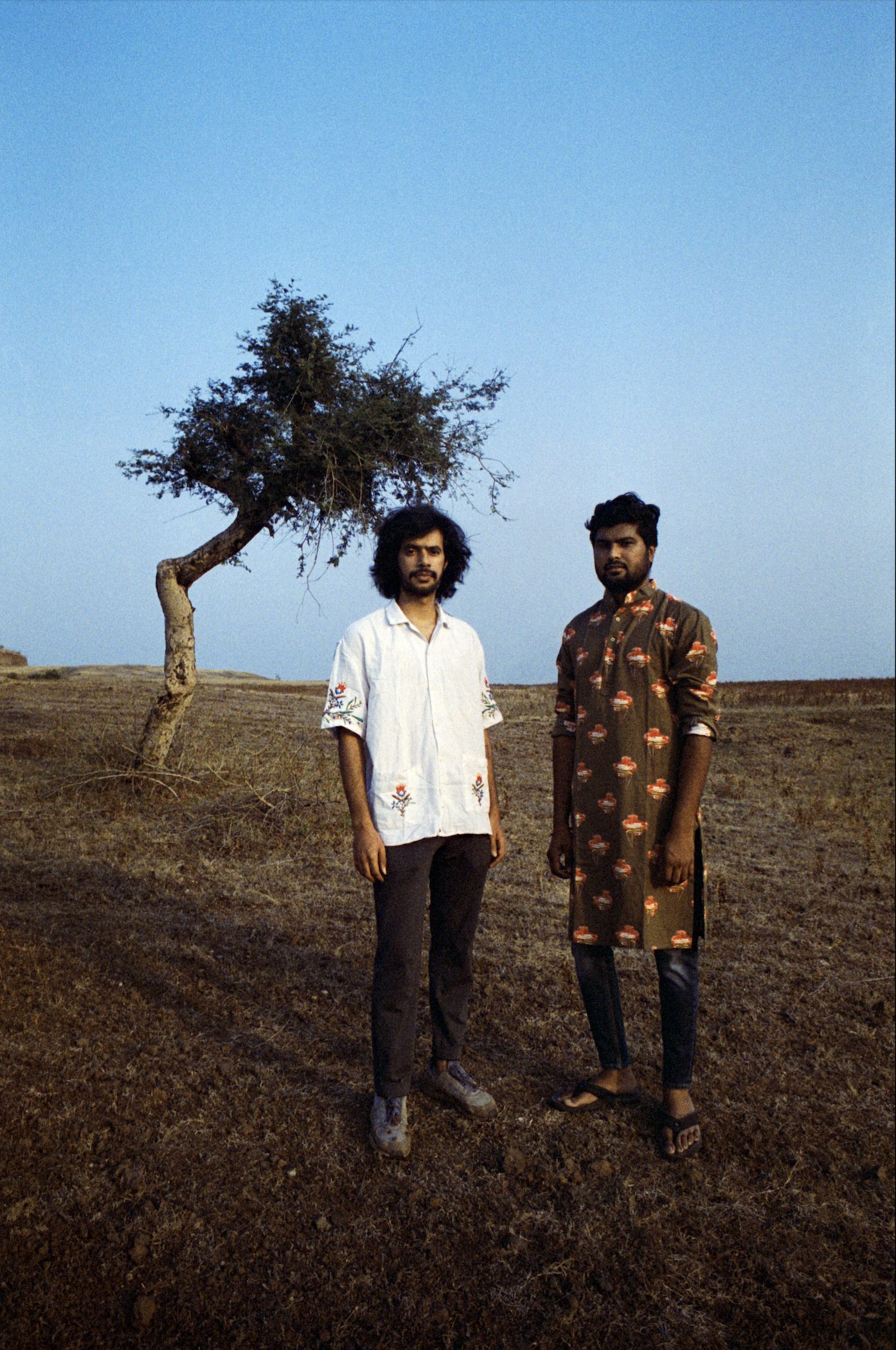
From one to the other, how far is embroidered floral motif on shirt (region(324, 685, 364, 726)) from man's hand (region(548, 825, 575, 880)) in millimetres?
953

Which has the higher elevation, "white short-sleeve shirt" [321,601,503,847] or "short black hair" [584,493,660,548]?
"short black hair" [584,493,660,548]

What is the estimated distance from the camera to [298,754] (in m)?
11.2

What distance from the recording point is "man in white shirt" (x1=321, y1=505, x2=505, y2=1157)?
9.14 ft

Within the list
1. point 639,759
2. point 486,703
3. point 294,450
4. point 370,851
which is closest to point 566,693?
point 486,703

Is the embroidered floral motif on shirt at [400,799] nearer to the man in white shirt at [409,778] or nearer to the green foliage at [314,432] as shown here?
the man in white shirt at [409,778]

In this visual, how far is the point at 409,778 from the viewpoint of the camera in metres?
2.81

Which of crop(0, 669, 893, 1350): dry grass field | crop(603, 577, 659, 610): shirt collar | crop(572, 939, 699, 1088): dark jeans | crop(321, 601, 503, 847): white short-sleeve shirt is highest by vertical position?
crop(603, 577, 659, 610): shirt collar

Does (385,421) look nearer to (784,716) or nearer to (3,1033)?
(3,1033)

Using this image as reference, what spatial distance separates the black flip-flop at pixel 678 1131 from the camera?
298cm

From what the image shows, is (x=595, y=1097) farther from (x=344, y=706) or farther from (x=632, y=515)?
(x=632, y=515)

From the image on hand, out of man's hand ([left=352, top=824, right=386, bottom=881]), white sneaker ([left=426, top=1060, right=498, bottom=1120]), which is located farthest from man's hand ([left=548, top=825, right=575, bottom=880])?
white sneaker ([left=426, top=1060, right=498, bottom=1120])

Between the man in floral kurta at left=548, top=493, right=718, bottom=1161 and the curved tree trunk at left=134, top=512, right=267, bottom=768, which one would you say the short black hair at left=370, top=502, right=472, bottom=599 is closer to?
the man in floral kurta at left=548, top=493, right=718, bottom=1161

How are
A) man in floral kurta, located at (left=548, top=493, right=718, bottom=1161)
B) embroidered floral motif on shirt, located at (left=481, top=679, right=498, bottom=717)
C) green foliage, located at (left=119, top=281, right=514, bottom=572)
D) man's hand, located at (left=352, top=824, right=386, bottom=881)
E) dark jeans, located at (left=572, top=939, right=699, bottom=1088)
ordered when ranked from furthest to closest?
1. green foliage, located at (left=119, top=281, right=514, bottom=572)
2. embroidered floral motif on shirt, located at (left=481, top=679, right=498, bottom=717)
3. dark jeans, located at (left=572, top=939, right=699, bottom=1088)
4. man in floral kurta, located at (left=548, top=493, right=718, bottom=1161)
5. man's hand, located at (left=352, top=824, right=386, bottom=881)

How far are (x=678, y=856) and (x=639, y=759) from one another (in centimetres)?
35
